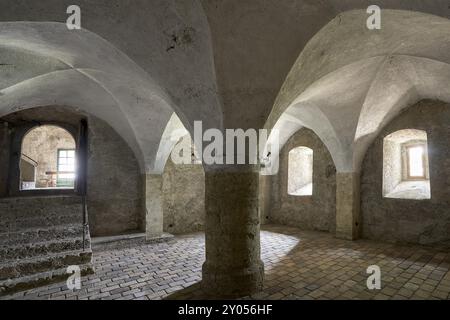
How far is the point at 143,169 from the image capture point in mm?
8438

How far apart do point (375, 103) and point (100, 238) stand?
339 inches

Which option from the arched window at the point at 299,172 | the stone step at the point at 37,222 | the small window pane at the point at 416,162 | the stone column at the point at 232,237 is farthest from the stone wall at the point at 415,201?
the stone step at the point at 37,222

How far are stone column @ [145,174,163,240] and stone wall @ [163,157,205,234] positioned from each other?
25.5 inches

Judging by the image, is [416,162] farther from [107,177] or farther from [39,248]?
[39,248]

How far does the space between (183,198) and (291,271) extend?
201 inches

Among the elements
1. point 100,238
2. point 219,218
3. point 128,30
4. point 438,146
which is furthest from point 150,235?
point 438,146

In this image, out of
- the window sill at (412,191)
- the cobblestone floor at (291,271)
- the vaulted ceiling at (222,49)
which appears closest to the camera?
the vaulted ceiling at (222,49)

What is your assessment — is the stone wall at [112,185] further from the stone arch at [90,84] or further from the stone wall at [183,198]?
the stone wall at [183,198]

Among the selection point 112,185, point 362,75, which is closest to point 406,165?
point 362,75

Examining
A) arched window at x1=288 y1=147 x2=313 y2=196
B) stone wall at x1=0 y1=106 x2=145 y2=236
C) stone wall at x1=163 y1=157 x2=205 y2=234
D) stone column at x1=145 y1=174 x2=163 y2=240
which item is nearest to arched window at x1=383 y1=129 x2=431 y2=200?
arched window at x1=288 y1=147 x2=313 y2=196

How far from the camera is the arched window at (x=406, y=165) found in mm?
7672

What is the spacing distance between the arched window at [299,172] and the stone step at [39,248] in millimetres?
7544

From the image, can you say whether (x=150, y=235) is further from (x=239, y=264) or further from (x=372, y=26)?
(x=372, y=26)
